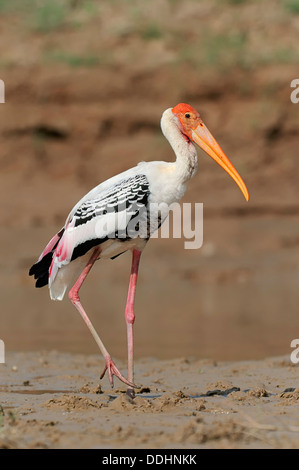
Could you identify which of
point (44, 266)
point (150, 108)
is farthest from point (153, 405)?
point (150, 108)

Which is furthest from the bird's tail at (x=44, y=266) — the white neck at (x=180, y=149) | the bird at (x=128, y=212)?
the white neck at (x=180, y=149)

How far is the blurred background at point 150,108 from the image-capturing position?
15102mm

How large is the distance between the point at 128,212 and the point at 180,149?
55 centimetres

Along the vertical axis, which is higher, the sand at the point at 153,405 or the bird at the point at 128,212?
the bird at the point at 128,212

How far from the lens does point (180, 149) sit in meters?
5.75

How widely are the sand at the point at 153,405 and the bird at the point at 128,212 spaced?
1.56 feet

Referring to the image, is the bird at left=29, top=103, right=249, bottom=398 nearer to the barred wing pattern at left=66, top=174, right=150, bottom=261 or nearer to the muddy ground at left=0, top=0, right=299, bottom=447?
the barred wing pattern at left=66, top=174, right=150, bottom=261

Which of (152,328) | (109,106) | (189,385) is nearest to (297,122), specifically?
(109,106)

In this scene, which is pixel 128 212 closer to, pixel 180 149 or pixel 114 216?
pixel 114 216

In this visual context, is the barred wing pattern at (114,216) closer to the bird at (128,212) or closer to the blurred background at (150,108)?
the bird at (128,212)

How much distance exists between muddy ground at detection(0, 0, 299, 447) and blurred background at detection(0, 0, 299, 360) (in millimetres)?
26

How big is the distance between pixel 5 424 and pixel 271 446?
1.31 m

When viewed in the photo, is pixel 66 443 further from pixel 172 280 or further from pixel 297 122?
pixel 297 122

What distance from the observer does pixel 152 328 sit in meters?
9.30
